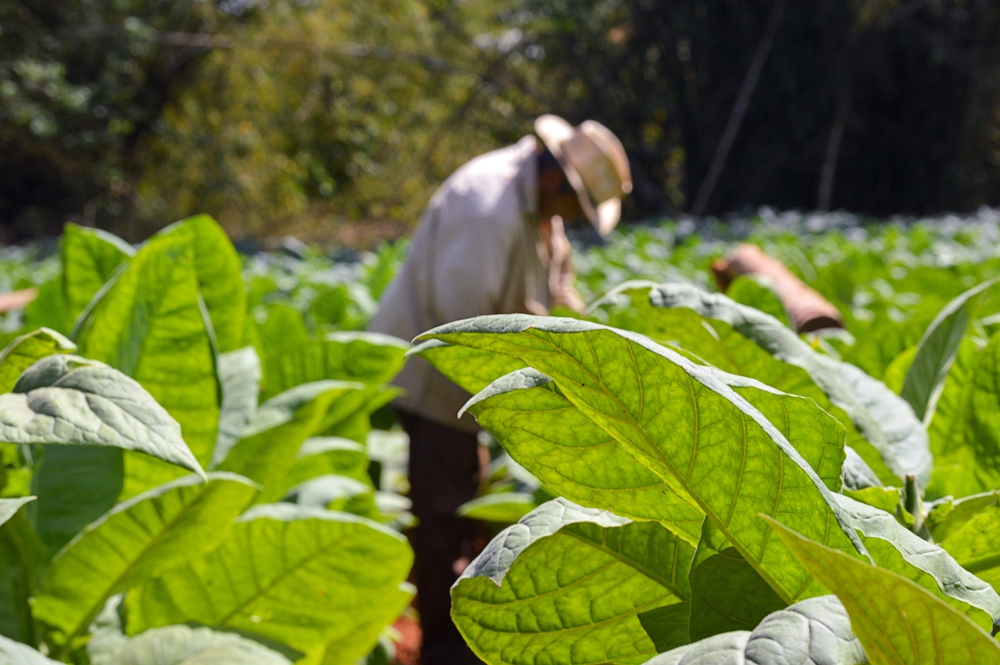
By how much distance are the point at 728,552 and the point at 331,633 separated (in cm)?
82

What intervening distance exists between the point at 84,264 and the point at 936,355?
134cm

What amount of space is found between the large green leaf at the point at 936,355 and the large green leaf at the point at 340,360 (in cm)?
93

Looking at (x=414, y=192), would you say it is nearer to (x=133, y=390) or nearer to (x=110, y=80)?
(x=110, y=80)

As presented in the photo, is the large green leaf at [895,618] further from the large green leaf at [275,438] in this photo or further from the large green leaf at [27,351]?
the large green leaf at [275,438]

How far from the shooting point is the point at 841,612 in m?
0.57

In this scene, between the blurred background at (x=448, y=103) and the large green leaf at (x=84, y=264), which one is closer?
the large green leaf at (x=84, y=264)

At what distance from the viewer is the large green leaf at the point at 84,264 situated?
1.55m

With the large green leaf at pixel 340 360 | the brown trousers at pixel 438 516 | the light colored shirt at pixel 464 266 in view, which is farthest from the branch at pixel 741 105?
the large green leaf at pixel 340 360

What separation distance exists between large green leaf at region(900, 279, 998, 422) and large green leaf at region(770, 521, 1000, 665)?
2.46 feet

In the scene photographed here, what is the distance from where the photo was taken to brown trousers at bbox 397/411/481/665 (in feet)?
13.4

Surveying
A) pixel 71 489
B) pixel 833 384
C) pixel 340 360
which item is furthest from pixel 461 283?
pixel 833 384

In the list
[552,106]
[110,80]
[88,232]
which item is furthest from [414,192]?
[88,232]

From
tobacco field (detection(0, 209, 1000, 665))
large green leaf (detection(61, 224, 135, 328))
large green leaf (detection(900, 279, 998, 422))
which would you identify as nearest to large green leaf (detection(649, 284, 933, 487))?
tobacco field (detection(0, 209, 1000, 665))

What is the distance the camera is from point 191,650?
3.76 ft
